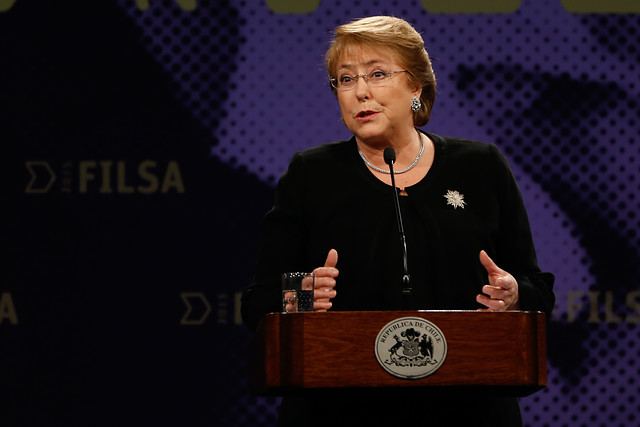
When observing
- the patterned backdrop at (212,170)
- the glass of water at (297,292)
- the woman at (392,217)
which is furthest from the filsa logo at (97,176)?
the glass of water at (297,292)

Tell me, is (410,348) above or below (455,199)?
below

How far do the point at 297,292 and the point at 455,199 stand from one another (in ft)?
1.66

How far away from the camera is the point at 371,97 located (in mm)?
2229

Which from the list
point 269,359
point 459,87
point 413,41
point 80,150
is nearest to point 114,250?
point 80,150

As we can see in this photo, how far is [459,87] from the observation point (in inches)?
145

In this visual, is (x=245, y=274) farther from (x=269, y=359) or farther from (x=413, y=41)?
(x=269, y=359)

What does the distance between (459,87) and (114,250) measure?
155 cm

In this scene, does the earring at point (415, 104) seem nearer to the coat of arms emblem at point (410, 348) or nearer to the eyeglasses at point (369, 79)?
the eyeglasses at point (369, 79)

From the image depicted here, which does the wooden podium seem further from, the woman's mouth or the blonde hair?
the blonde hair

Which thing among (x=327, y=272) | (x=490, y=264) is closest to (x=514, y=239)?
(x=490, y=264)

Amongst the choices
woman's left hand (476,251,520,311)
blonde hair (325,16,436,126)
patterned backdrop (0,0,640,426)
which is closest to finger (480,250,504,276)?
woman's left hand (476,251,520,311)

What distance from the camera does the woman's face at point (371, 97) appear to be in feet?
7.29

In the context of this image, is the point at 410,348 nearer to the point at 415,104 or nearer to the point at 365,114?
the point at 365,114

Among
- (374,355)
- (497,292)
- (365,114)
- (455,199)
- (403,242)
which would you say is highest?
(365,114)
